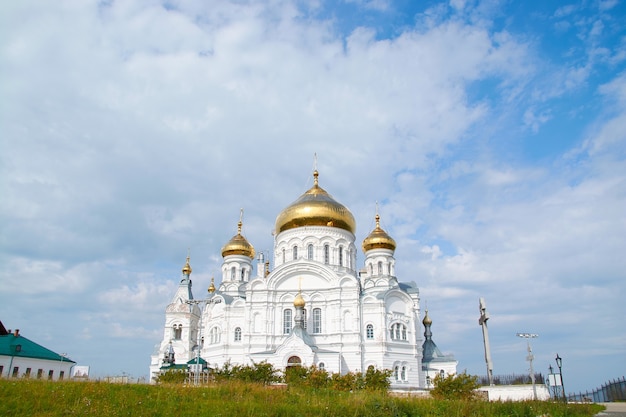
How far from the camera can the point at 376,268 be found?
42.9 m

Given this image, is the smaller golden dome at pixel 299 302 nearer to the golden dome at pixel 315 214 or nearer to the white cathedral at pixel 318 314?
the white cathedral at pixel 318 314

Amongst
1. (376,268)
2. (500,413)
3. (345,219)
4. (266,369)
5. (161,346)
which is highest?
(345,219)

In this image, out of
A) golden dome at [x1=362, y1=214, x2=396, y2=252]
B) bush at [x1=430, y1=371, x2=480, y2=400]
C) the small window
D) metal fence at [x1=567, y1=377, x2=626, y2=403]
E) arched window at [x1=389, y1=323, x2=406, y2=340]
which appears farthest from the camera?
golden dome at [x1=362, y1=214, x2=396, y2=252]

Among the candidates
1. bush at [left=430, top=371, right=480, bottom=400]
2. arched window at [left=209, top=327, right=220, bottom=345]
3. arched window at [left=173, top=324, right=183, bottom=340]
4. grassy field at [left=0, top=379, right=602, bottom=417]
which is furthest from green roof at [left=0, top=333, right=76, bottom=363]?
bush at [left=430, top=371, right=480, bottom=400]

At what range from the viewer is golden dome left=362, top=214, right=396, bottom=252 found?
4319 cm

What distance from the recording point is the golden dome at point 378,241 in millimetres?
43188

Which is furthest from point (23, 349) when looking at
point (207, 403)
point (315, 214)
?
point (207, 403)

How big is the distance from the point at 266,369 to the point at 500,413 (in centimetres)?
1330

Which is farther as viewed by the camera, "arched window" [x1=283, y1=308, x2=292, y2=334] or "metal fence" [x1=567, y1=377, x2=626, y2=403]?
"arched window" [x1=283, y1=308, x2=292, y2=334]

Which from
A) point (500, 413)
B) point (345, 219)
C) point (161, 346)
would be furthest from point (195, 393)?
point (161, 346)

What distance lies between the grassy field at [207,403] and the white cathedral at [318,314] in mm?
18918

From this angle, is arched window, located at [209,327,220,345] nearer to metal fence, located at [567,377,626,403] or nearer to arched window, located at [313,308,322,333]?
arched window, located at [313,308,322,333]

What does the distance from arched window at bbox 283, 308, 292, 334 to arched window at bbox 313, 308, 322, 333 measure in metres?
1.86

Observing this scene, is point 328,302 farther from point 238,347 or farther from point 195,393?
point 195,393
